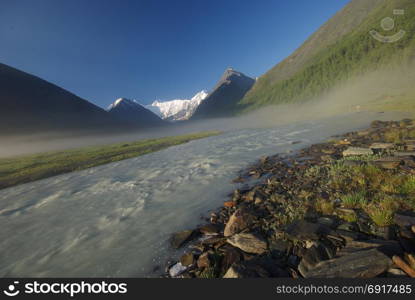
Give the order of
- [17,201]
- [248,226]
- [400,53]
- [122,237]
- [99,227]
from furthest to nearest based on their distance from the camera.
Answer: [400,53]
[17,201]
[99,227]
[122,237]
[248,226]

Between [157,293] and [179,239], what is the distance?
2.61 m

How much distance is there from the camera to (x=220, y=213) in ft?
28.1

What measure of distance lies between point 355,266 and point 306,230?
4.92 feet

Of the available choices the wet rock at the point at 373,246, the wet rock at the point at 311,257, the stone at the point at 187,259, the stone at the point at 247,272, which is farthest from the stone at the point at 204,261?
the wet rock at the point at 373,246

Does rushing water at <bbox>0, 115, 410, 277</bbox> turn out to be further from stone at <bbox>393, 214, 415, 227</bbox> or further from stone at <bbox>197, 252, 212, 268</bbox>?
stone at <bbox>393, 214, 415, 227</bbox>

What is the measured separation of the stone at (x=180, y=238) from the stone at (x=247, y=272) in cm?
257

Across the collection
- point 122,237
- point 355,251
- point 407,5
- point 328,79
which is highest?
point 407,5

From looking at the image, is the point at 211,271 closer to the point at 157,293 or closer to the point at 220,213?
the point at 157,293

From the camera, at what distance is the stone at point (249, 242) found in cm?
534

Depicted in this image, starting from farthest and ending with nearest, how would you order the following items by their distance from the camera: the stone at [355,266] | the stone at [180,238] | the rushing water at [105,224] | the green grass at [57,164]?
the green grass at [57,164] → the stone at [180,238] → the rushing water at [105,224] → the stone at [355,266]

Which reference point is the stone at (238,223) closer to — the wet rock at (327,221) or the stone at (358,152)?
the wet rock at (327,221)

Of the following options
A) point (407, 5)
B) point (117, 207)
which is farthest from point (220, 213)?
point (407, 5)

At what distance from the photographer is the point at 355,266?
13.0 feet

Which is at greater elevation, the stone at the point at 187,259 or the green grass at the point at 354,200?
the green grass at the point at 354,200
